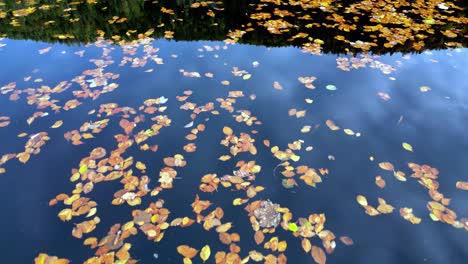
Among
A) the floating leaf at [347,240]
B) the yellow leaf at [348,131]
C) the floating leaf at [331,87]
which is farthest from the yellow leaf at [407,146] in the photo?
the floating leaf at [347,240]

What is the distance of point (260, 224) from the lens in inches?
159

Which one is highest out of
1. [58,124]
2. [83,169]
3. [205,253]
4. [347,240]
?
[58,124]

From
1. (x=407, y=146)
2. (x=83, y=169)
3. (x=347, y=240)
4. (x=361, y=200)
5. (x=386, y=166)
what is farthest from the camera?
(x=407, y=146)

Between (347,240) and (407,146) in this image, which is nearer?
(347,240)

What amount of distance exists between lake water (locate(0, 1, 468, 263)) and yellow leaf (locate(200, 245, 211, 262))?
46 millimetres

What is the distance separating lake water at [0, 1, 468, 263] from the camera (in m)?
3.93

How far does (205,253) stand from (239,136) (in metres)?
2.13

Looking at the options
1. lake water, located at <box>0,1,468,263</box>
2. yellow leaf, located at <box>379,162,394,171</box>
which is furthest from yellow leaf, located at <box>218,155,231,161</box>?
yellow leaf, located at <box>379,162,394,171</box>

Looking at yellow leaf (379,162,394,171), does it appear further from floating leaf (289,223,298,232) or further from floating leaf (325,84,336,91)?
floating leaf (325,84,336,91)

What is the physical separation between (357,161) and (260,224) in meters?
1.93

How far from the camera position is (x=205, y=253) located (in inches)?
147

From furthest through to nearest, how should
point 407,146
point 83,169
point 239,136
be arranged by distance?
point 239,136 → point 407,146 → point 83,169

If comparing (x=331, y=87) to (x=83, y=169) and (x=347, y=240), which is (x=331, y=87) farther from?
(x=83, y=169)

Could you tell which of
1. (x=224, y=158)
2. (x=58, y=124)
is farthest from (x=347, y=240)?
(x=58, y=124)
